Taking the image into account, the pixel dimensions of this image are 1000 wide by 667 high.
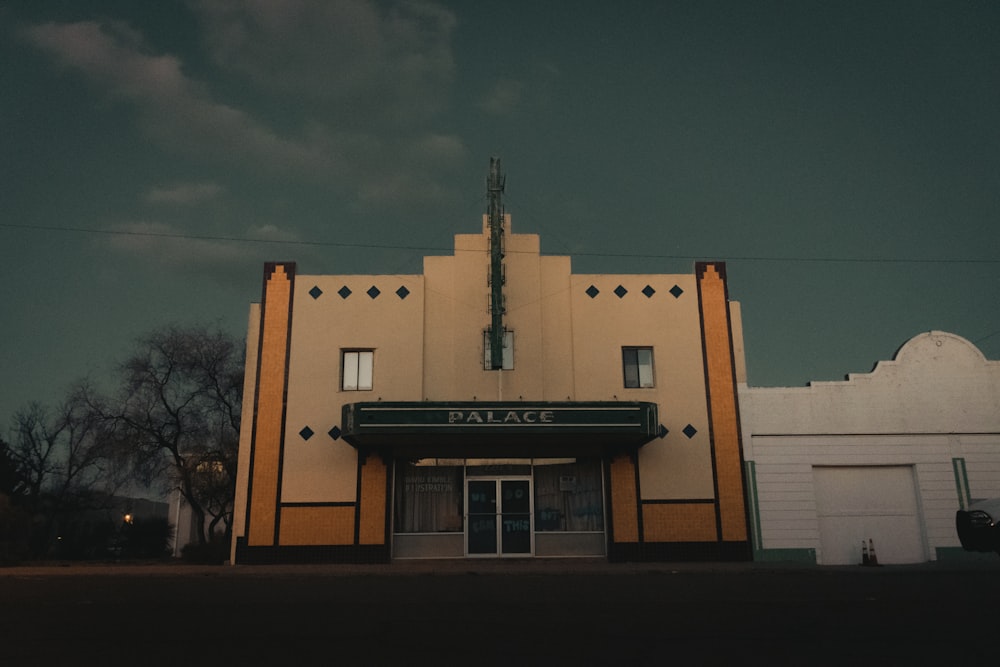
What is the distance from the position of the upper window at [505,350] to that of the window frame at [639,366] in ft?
11.5

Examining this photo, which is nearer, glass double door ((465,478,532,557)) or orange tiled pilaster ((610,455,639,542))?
orange tiled pilaster ((610,455,639,542))

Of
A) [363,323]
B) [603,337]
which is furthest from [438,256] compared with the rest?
[603,337]

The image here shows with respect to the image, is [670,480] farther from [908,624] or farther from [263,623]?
[263,623]

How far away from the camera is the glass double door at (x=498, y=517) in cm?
2292

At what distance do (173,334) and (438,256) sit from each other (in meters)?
14.4

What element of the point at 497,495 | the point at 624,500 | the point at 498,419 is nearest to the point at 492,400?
the point at 498,419

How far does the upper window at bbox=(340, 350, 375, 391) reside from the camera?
77.8ft

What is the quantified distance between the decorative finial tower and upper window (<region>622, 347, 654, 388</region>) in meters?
4.01

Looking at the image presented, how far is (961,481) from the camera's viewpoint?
23203 millimetres

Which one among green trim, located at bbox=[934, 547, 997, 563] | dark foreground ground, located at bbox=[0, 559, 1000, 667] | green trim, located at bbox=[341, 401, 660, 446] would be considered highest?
green trim, located at bbox=[341, 401, 660, 446]

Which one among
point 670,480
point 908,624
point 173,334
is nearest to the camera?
point 908,624

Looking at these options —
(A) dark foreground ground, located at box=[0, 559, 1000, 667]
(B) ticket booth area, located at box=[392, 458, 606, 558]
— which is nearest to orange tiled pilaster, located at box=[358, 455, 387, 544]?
(B) ticket booth area, located at box=[392, 458, 606, 558]

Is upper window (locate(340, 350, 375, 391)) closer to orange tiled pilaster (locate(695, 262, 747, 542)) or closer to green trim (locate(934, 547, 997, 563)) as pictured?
orange tiled pilaster (locate(695, 262, 747, 542))

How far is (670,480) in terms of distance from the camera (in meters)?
23.0
